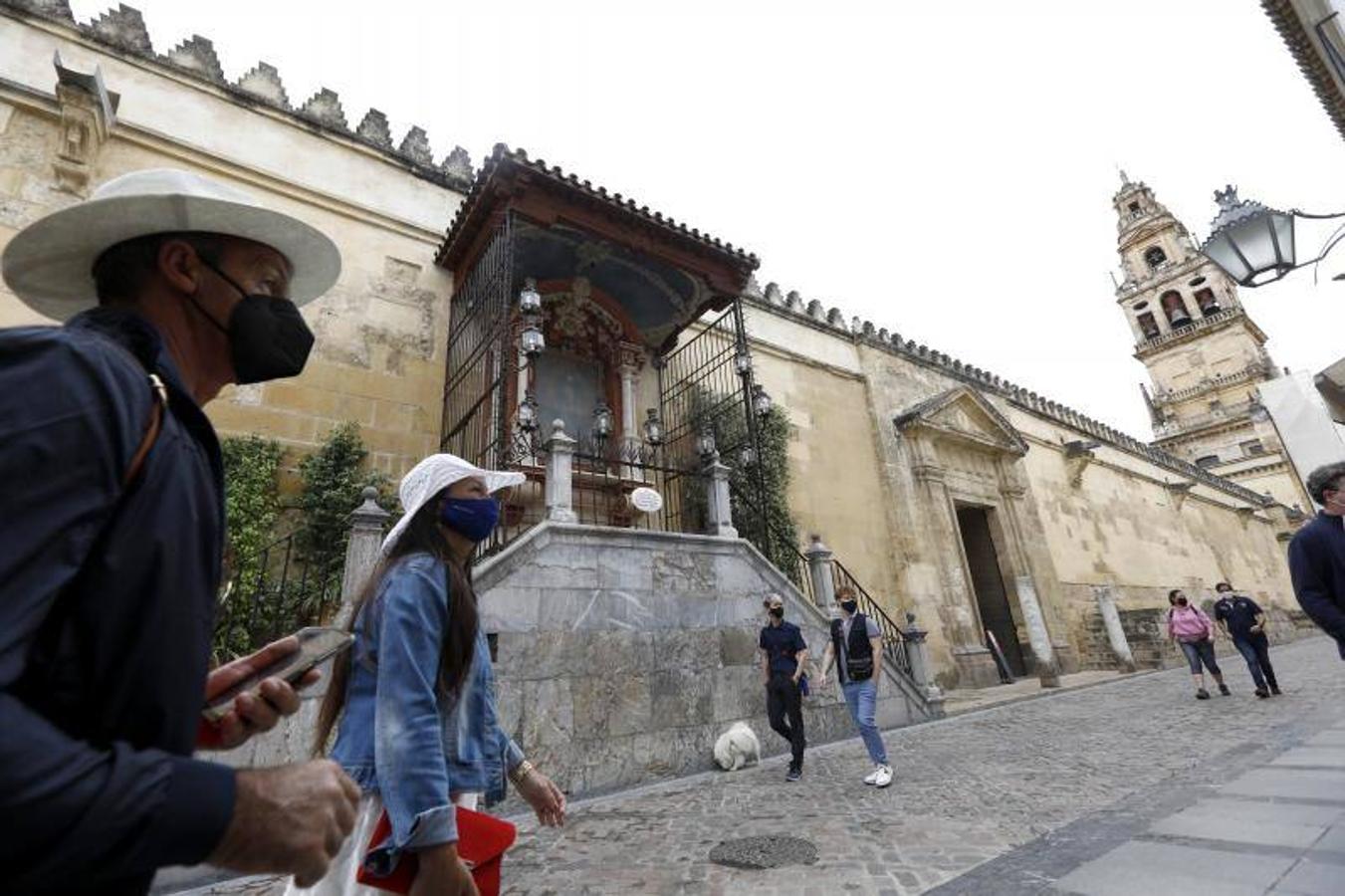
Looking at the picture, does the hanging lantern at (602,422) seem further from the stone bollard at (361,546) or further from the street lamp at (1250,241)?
the street lamp at (1250,241)

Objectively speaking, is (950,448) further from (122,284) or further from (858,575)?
(122,284)

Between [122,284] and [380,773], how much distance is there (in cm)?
127

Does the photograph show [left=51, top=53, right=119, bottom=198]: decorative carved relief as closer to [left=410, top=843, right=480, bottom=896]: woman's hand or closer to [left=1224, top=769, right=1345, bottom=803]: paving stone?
[left=410, top=843, right=480, bottom=896]: woman's hand

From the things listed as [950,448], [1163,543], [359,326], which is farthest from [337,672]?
[1163,543]

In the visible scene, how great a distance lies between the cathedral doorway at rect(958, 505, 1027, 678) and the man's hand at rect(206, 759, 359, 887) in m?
14.9

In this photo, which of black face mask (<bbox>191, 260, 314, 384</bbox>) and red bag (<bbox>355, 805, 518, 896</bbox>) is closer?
black face mask (<bbox>191, 260, 314, 384</bbox>)

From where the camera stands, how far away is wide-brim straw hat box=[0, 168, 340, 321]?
3.85ft

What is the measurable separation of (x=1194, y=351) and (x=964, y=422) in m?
36.4

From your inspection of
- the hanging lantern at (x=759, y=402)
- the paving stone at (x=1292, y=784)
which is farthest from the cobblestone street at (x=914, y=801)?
the hanging lantern at (x=759, y=402)

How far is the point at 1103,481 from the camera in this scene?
792 inches

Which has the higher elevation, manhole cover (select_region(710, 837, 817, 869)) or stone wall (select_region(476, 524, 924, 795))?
stone wall (select_region(476, 524, 924, 795))

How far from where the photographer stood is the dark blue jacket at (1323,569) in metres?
3.56

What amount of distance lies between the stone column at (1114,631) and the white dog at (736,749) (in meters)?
11.5

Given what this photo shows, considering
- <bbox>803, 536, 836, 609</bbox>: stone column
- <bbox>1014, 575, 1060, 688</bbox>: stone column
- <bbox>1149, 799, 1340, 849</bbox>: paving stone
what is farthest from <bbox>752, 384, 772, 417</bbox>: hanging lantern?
<bbox>1014, 575, 1060, 688</bbox>: stone column
